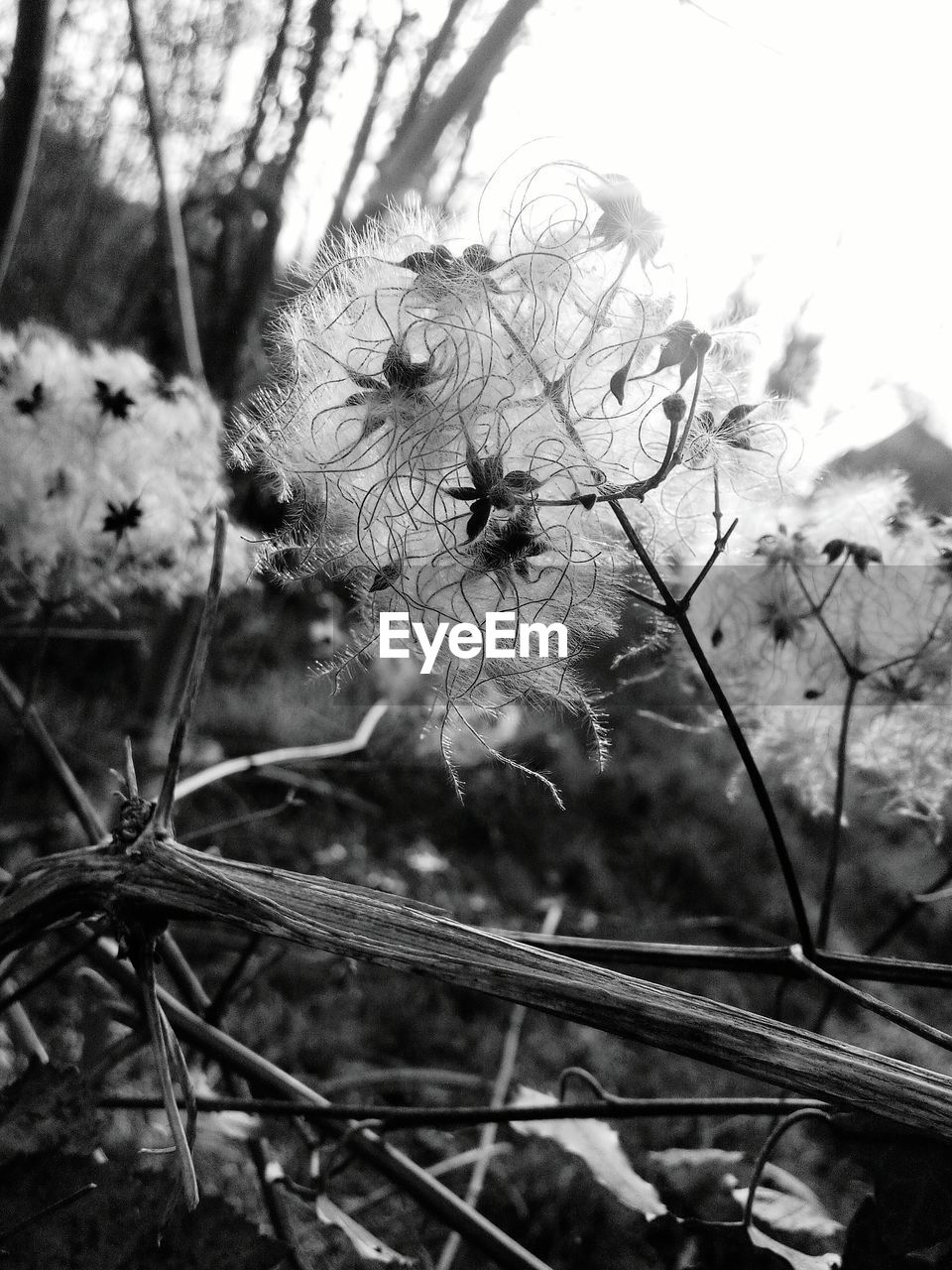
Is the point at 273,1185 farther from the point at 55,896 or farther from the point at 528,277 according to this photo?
the point at 528,277

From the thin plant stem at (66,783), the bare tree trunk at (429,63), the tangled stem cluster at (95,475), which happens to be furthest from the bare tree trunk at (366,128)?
the thin plant stem at (66,783)

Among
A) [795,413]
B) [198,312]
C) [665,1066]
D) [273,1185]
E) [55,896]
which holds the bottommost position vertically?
[665,1066]

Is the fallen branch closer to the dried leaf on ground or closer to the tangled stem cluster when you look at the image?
the dried leaf on ground

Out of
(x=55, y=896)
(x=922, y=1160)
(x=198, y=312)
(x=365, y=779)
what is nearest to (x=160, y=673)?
(x=365, y=779)

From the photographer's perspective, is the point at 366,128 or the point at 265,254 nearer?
the point at 366,128

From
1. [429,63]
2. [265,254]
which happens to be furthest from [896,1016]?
[265,254]

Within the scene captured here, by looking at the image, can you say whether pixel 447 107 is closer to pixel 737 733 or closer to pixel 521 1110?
pixel 737 733

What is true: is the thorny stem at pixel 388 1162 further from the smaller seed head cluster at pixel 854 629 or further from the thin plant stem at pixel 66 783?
the smaller seed head cluster at pixel 854 629
